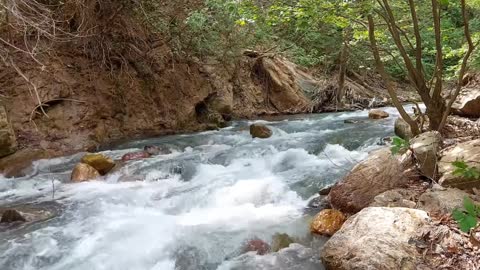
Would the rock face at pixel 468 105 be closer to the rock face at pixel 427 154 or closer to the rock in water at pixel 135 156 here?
the rock face at pixel 427 154

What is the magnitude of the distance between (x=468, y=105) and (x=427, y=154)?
9.30ft

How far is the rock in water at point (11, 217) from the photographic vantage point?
4.51 meters

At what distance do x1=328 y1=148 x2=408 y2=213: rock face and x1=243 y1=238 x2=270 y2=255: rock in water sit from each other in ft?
3.53

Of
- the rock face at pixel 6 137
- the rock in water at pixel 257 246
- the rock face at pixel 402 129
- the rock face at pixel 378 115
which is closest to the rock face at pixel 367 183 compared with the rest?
the rock in water at pixel 257 246

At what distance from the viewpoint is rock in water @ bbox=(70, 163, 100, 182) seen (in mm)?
6051

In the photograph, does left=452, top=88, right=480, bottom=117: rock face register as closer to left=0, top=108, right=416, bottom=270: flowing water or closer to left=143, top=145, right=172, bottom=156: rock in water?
left=0, top=108, right=416, bottom=270: flowing water

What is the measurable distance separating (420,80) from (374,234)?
2770 mm

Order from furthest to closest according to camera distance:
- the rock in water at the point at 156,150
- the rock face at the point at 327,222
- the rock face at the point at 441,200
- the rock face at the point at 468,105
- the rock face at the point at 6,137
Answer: the rock in water at the point at 156,150, the rock face at the point at 6,137, the rock face at the point at 468,105, the rock face at the point at 327,222, the rock face at the point at 441,200

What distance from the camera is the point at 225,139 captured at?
8.69 meters

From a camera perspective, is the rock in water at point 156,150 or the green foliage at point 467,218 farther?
the rock in water at point 156,150

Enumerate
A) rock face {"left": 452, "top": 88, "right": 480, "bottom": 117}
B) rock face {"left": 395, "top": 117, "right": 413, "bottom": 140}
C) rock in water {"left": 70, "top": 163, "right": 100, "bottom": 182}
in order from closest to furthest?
rock in water {"left": 70, "top": 163, "right": 100, "bottom": 182} → rock face {"left": 452, "top": 88, "right": 480, "bottom": 117} → rock face {"left": 395, "top": 117, "right": 413, "bottom": 140}

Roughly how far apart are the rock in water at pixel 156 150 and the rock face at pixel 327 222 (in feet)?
12.9

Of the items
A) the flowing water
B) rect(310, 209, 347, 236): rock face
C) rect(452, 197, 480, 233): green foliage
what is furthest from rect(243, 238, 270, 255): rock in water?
rect(452, 197, 480, 233): green foliage

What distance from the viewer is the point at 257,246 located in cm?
392
